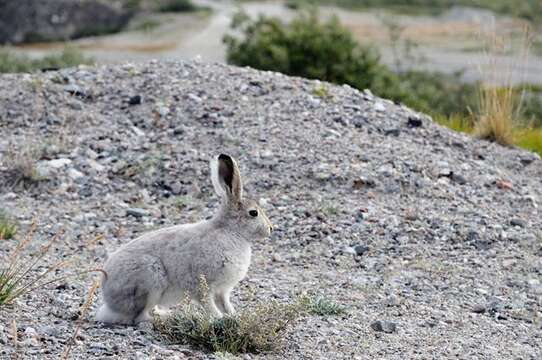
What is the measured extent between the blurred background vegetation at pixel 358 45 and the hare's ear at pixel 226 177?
5639mm

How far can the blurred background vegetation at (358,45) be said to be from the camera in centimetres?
1350

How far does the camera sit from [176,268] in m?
6.59

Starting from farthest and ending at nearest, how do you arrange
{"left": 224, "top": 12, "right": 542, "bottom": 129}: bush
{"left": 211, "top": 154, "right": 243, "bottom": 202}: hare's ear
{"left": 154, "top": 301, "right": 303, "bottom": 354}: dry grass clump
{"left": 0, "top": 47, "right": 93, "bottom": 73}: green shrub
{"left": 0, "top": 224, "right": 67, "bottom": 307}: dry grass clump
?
1. {"left": 0, "top": 47, "right": 93, "bottom": 73}: green shrub
2. {"left": 224, "top": 12, "right": 542, "bottom": 129}: bush
3. {"left": 211, "top": 154, "right": 243, "bottom": 202}: hare's ear
4. {"left": 154, "top": 301, "right": 303, "bottom": 354}: dry grass clump
5. {"left": 0, "top": 224, "right": 67, "bottom": 307}: dry grass clump

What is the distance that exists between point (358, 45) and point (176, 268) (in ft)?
35.5

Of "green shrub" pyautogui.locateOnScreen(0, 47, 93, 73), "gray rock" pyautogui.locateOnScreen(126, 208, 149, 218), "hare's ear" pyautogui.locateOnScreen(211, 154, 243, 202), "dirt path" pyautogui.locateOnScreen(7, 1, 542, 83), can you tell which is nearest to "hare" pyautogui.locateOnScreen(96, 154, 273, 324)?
"hare's ear" pyautogui.locateOnScreen(211, 154, 243, 202)

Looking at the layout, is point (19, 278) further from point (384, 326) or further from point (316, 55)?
point (316, 55)

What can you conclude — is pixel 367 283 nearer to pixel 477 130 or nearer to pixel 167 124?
pixel 167 124

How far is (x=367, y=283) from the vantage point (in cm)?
827

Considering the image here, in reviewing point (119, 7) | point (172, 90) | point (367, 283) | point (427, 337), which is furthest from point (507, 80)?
point (119, 7)

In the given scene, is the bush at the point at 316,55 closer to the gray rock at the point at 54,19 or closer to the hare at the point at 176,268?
the hare at the point at 176,268

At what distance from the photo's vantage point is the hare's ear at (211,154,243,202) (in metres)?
6.74

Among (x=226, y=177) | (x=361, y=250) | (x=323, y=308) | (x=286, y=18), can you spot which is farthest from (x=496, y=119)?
(x=286, y=18)

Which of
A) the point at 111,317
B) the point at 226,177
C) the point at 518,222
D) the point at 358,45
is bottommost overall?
the point at 518,222

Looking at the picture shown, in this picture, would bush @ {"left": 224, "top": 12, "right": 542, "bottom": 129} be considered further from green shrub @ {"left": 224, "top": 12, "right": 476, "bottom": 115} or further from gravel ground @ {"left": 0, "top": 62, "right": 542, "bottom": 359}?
gravel ground @ {"left": 0, "top": 62, "right": 542, "bottom": 359}
